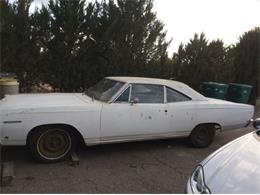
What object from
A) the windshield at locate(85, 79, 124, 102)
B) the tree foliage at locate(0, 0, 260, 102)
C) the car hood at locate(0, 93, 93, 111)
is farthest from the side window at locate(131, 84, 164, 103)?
the tree foliage at locate(0, 0, 260, 102)

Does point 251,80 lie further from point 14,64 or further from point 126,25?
point 14,64

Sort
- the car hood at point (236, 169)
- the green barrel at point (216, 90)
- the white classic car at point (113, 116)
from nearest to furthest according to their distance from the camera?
the car hood at point (236, 169) → the white classic car at point (113, 116) → the green barrel at point (216, 90)

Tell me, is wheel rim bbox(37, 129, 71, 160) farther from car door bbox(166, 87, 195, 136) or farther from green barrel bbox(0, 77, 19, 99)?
green barrel bbox(0, 77, 19, 99)

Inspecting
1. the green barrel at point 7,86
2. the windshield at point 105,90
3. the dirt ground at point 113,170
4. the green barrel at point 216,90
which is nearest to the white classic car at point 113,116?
the windshield at point 105,90

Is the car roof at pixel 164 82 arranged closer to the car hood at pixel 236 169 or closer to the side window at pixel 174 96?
the side window at pixel 174 96

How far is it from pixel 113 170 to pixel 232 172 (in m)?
2.47

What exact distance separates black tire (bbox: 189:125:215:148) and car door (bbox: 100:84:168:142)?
0.73 meters

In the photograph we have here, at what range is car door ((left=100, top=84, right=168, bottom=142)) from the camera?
4.98 meters

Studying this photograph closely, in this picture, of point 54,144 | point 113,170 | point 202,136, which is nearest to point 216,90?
point 202,136

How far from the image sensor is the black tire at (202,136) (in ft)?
19.2

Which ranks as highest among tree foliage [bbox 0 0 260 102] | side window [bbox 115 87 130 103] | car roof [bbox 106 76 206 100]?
tree foliage [bbox 0 0 260 102]

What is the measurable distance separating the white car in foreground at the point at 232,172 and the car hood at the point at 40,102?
2670 millimetres

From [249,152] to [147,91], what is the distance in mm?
2973

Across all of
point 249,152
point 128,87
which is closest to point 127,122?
point 128,87
